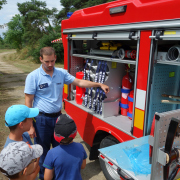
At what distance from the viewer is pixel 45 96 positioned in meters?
2.86

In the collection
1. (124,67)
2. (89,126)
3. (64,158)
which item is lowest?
(89,126)

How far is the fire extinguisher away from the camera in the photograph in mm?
3125

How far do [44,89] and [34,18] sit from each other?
32209 millimetres

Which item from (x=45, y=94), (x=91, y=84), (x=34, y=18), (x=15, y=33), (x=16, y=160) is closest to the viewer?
(x=16, y=160)

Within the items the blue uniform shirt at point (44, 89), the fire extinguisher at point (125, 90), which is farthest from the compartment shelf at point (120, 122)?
the blue uniform shirt at point (44, 89)

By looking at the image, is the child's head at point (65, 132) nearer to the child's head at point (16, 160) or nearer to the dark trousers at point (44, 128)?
the child's head at point (16, 160)

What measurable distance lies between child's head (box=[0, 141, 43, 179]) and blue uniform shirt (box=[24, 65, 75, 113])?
1379mm

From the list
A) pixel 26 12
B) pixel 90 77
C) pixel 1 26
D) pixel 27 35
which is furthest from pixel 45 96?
pixel 26 12

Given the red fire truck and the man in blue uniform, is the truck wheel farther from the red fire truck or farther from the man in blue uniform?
the man in blue uniform

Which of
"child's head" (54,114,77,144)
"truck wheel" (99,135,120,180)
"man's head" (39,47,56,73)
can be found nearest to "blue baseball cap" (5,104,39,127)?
"child's head" (54,114,77,144)

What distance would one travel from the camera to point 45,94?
2.86 m

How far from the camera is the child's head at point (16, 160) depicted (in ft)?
4.51

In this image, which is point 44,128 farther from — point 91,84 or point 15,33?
point 15,33

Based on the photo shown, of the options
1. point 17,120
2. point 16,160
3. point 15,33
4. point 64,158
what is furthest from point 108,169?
point 15,33
